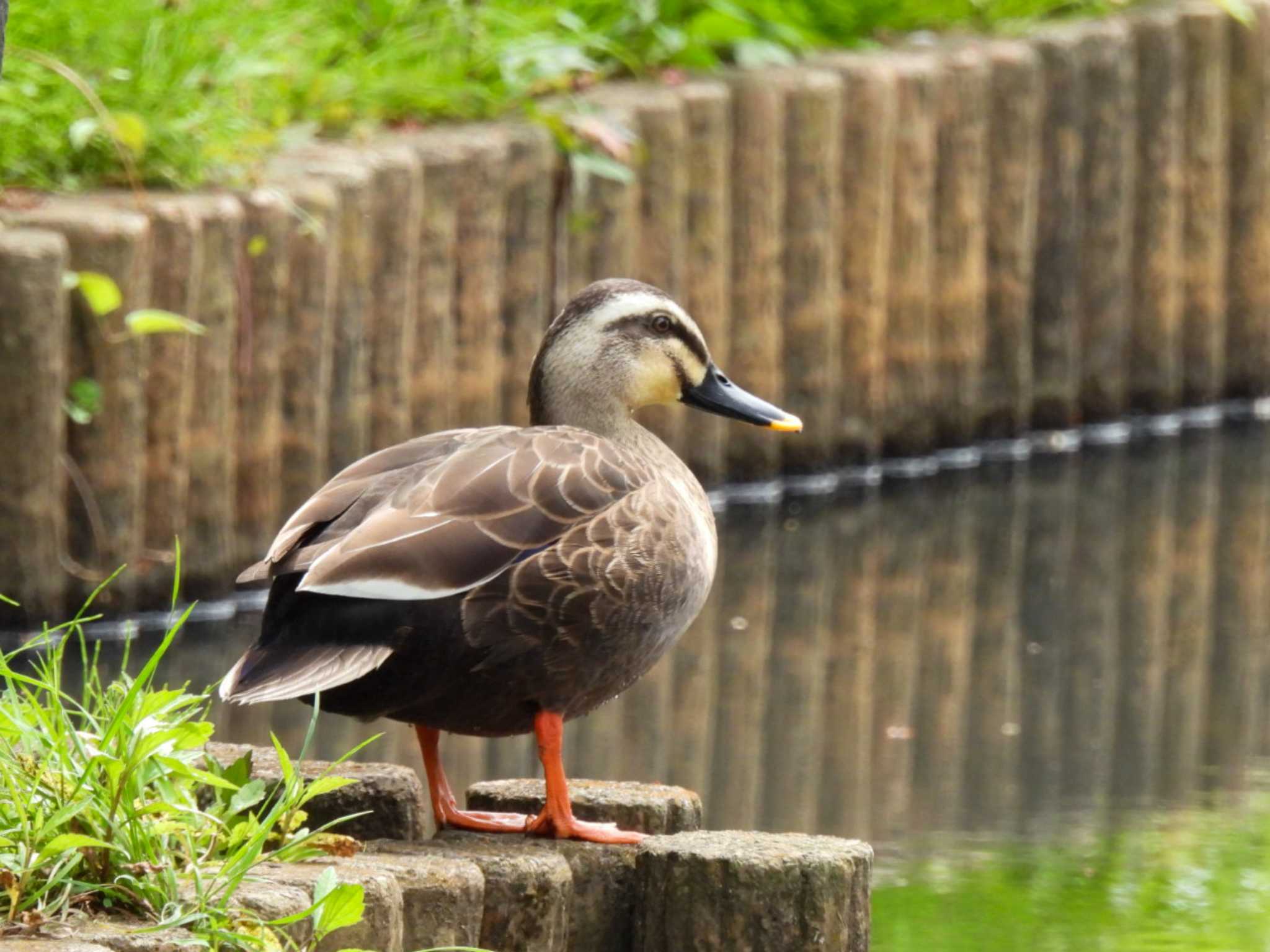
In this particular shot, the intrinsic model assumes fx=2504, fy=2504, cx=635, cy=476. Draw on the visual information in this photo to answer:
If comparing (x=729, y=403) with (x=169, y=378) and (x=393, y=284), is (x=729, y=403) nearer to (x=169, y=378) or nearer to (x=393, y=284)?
(x=169, y=378)

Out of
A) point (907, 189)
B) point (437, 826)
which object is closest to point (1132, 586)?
point (907, 189)

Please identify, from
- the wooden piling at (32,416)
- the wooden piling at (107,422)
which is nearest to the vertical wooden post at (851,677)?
the wooden piling at (107,422)

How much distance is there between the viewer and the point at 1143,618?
802cm

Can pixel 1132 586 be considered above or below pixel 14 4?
below

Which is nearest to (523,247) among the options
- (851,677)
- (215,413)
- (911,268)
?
(215,413)

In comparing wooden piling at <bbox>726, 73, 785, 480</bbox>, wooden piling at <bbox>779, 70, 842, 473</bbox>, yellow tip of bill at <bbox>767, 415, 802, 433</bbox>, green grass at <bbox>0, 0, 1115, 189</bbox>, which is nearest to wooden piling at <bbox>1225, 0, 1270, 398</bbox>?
green grass at <bbox>0, 0, 1115, 189</bbox>

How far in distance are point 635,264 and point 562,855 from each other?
198 inches

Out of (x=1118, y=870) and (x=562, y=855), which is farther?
(x=1118, y=870)

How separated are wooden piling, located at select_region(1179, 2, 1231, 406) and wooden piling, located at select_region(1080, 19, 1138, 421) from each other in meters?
0.30

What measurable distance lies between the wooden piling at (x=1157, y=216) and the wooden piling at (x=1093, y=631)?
0.49 m

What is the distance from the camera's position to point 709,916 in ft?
13.1

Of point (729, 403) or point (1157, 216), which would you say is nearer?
point (729, 403)

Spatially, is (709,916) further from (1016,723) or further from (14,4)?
(14,4)

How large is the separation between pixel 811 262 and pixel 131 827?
6.26m
